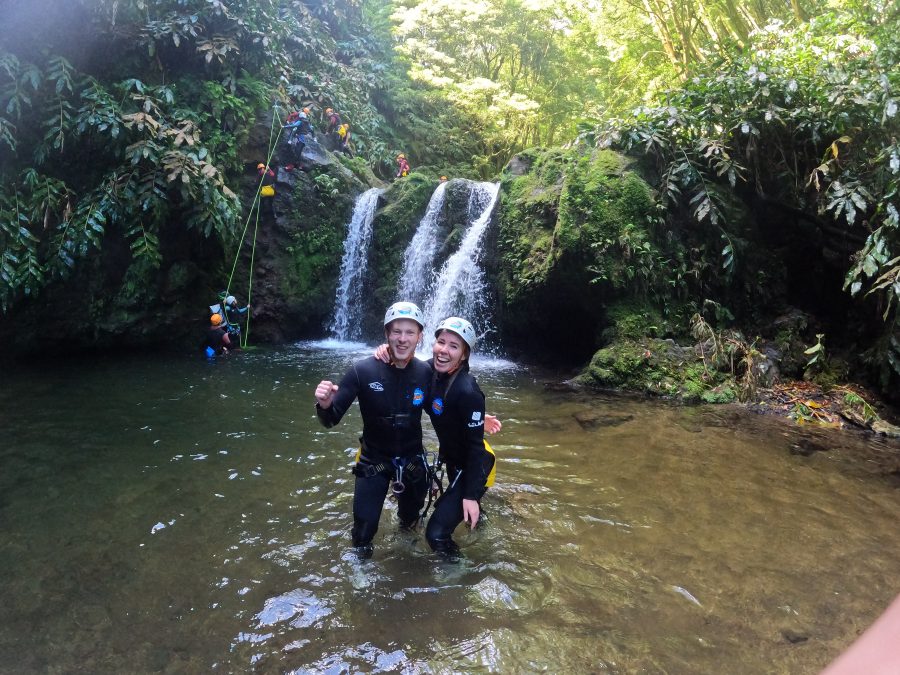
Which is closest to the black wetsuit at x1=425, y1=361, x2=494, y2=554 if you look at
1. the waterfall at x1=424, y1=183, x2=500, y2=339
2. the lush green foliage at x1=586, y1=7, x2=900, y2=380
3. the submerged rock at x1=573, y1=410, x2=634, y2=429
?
the submerged rock at x1=573, y1=410, x2=634, y2=429

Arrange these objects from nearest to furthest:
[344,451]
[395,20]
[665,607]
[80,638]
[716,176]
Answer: [80,638]
[665,607]
[344,451]
[716,176]
[395,20]

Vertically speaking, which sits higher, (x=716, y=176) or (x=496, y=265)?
(x=716, y=176)

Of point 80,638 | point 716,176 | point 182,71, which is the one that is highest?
point 182,71

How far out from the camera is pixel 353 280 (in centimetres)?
1236

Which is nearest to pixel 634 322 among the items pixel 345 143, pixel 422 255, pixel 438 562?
pixel 422 255

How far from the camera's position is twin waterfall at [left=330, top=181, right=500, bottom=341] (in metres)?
10.8

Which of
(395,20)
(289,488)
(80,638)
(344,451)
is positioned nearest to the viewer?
(80,638)

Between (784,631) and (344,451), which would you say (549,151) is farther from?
(784,631)

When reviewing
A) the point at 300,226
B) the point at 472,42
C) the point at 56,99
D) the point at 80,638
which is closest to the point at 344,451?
the point at 80,638

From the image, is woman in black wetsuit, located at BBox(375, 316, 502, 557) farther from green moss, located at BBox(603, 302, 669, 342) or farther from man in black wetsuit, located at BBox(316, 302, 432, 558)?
green moss, located at BBox(603, 302, 669, 342)

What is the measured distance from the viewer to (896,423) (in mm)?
6766

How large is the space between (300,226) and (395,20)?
10754 mm

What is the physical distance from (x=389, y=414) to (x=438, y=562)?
98 centimetres

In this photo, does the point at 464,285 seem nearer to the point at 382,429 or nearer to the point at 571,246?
the point at 571,246
